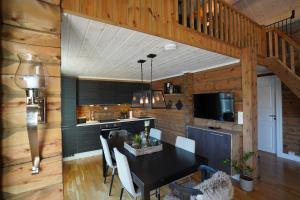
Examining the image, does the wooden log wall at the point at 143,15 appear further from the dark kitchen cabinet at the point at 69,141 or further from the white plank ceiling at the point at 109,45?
the dark kitchen cabinet at the point at 69,141

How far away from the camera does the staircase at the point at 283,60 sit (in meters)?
2.97

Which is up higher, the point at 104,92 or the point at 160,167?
the point at 104,92

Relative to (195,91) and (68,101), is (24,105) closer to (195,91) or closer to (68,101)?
(68,101)

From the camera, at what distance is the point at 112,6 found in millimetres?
1504

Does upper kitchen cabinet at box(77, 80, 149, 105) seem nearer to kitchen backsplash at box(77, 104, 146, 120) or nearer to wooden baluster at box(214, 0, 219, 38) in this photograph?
kitchen backsplash at box(77, 104, 146, 120)

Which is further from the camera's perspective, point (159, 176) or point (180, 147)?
point (180, 147)

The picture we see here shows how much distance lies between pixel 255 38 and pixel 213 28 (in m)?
1.26

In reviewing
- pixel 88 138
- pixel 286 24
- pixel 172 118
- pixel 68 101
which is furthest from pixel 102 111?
pixel 286 24

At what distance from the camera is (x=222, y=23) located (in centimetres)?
252

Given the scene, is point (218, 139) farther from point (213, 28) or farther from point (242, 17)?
point (242, 17)

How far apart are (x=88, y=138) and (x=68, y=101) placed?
45.4 inches

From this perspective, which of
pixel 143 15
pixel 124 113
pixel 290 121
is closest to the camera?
pixel 143 15

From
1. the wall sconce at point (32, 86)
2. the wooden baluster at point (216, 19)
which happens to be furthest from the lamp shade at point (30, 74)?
the wooden baluster at point (216, 19)

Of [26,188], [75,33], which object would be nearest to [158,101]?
[75,33]
